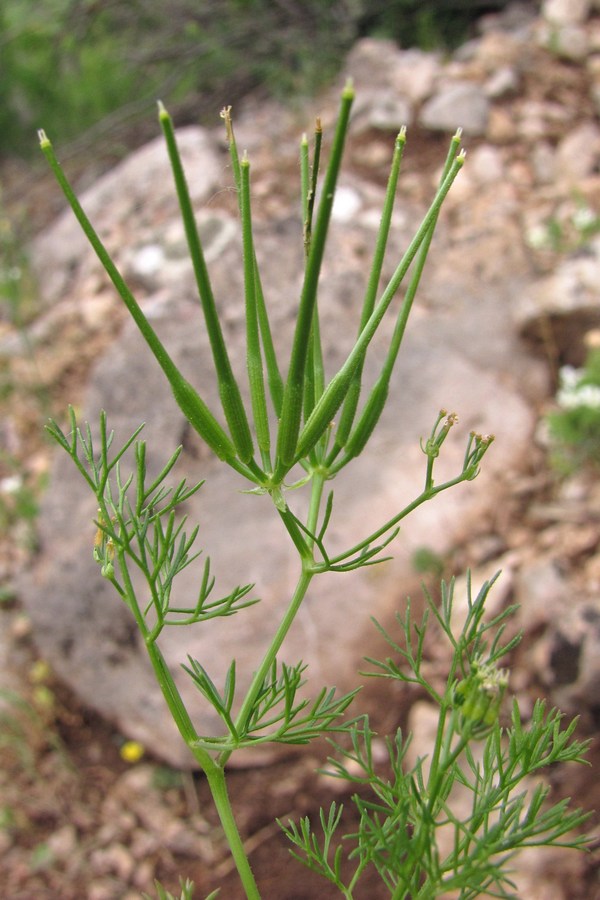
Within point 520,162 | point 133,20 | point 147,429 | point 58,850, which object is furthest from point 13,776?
point 133,20

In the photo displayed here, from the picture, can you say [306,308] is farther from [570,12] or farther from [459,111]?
[570,12]

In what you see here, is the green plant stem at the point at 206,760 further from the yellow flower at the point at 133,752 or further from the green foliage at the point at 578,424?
the green foliage at the point at 578,424

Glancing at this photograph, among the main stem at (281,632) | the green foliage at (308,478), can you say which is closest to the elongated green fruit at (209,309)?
the green foliage at (308,478)

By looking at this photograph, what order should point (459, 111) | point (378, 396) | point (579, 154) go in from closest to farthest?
point (378, 396), point (579, 154), point (459, 111)

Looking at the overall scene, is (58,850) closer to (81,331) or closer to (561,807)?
(561,807)

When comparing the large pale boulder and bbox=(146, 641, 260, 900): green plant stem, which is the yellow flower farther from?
bbox=(146, 641, 260, 900): green plant stem

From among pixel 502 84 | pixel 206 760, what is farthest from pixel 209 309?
pixel 502 84
